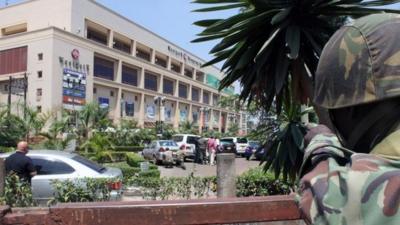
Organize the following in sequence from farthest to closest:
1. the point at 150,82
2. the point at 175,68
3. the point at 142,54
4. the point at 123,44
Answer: the point at 175,68, the point at 142,54, the point at 150,82, the point at 123,44

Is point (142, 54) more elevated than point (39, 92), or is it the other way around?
point (142, 54)

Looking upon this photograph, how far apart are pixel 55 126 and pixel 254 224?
26.5 meters

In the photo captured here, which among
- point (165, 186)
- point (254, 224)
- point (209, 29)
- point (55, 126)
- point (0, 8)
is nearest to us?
point (254, 224)

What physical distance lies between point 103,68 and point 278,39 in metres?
54.3

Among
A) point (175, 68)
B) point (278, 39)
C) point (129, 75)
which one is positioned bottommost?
point (278, 39)

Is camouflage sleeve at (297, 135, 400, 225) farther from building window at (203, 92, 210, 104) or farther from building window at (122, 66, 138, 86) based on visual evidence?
building window at (203, 92, 210, 104)

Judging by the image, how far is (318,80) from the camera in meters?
1.21

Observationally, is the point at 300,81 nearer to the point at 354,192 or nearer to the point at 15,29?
the point at 354,192

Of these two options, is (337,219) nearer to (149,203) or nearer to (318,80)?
(318,80)

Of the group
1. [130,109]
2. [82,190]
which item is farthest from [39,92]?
[82,190]

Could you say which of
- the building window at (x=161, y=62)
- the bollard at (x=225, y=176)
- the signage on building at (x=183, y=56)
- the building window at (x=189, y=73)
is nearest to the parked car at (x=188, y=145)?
the bollard at (x=225, y=176)

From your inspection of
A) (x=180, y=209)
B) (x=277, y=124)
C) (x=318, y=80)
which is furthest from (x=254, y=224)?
(x=277, y=124)

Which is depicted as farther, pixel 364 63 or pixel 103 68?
pixel 103 68

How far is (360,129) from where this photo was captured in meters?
1.15
